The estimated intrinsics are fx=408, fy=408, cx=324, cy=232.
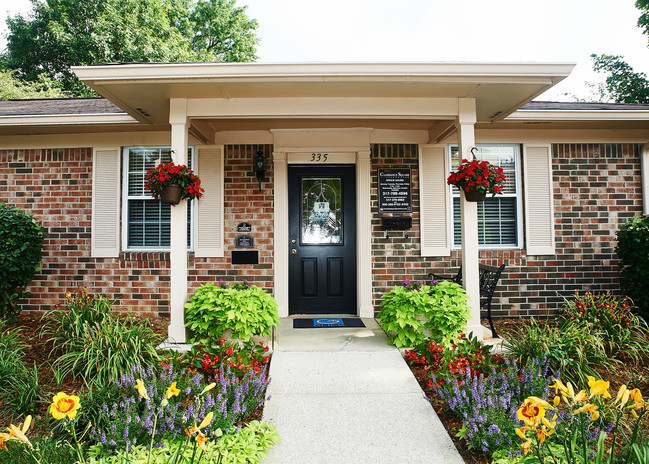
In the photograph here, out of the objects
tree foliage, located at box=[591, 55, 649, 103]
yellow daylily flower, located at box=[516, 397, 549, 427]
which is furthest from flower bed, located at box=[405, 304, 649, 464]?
tree foliage, located at box=[591, 55, 649, 103]

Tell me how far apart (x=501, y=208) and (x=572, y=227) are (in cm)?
97

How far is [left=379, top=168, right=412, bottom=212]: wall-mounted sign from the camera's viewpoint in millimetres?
5367

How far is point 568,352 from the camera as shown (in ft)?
10.3

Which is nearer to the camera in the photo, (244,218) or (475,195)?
(475,195)

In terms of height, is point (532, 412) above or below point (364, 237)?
below

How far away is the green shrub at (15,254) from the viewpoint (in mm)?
4602

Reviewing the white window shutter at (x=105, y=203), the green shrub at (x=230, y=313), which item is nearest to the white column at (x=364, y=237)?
the green shrub at (x=230, y=313)

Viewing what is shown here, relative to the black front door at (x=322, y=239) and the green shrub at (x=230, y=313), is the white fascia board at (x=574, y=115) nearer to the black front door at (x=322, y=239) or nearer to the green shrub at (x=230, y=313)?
the black front door at (x=322, y=239)

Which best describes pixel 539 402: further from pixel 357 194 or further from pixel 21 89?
pixel 21 89

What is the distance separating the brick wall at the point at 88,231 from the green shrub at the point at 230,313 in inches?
59.3

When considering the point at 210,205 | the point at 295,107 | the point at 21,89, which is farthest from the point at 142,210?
the point at 21,89

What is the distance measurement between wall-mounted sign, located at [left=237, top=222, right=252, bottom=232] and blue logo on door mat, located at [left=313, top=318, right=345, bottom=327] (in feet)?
4.79

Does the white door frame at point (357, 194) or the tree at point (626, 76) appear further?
the tree at point (626, 76)

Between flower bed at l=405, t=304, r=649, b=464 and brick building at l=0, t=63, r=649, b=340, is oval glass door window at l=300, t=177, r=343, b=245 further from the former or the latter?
flower bed at l=405, t=304, r=649, b=464
